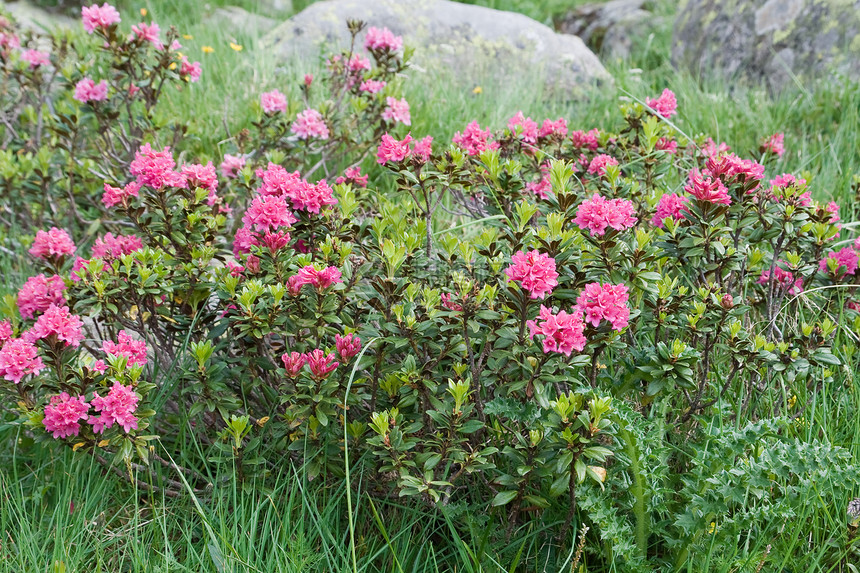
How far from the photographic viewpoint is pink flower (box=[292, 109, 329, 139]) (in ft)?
10.5

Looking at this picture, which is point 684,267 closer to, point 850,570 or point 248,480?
point 850,570

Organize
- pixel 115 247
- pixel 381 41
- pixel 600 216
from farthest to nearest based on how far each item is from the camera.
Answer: pixel 381 41 → pixel 115 247 → pixel 600 216

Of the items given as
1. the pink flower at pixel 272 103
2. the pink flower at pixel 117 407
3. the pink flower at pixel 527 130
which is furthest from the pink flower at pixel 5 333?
the pink flower at pixel 527 130

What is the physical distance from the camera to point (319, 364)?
1.81 metres

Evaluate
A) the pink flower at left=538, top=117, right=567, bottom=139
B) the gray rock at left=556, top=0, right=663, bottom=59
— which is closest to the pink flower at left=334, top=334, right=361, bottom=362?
the pink flower at left=538, top=117, right=567, bottom=139

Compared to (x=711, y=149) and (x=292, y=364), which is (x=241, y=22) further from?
(x=292, y=364)

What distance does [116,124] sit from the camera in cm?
330

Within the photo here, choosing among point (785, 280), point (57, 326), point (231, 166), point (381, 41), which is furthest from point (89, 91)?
point (785, 280)

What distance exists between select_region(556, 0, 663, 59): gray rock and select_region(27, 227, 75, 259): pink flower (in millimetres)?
6053

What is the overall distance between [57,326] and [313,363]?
734 mm

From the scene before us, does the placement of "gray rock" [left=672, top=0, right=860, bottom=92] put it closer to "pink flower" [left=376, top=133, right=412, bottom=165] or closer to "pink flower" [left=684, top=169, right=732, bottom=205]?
"pink flower" [left=684, top=169, right=732, bottom=205]

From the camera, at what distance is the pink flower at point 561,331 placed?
5.09ft

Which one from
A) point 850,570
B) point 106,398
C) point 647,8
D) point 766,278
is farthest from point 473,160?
point 647,8

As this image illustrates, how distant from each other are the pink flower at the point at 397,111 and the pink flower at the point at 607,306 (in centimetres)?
177
